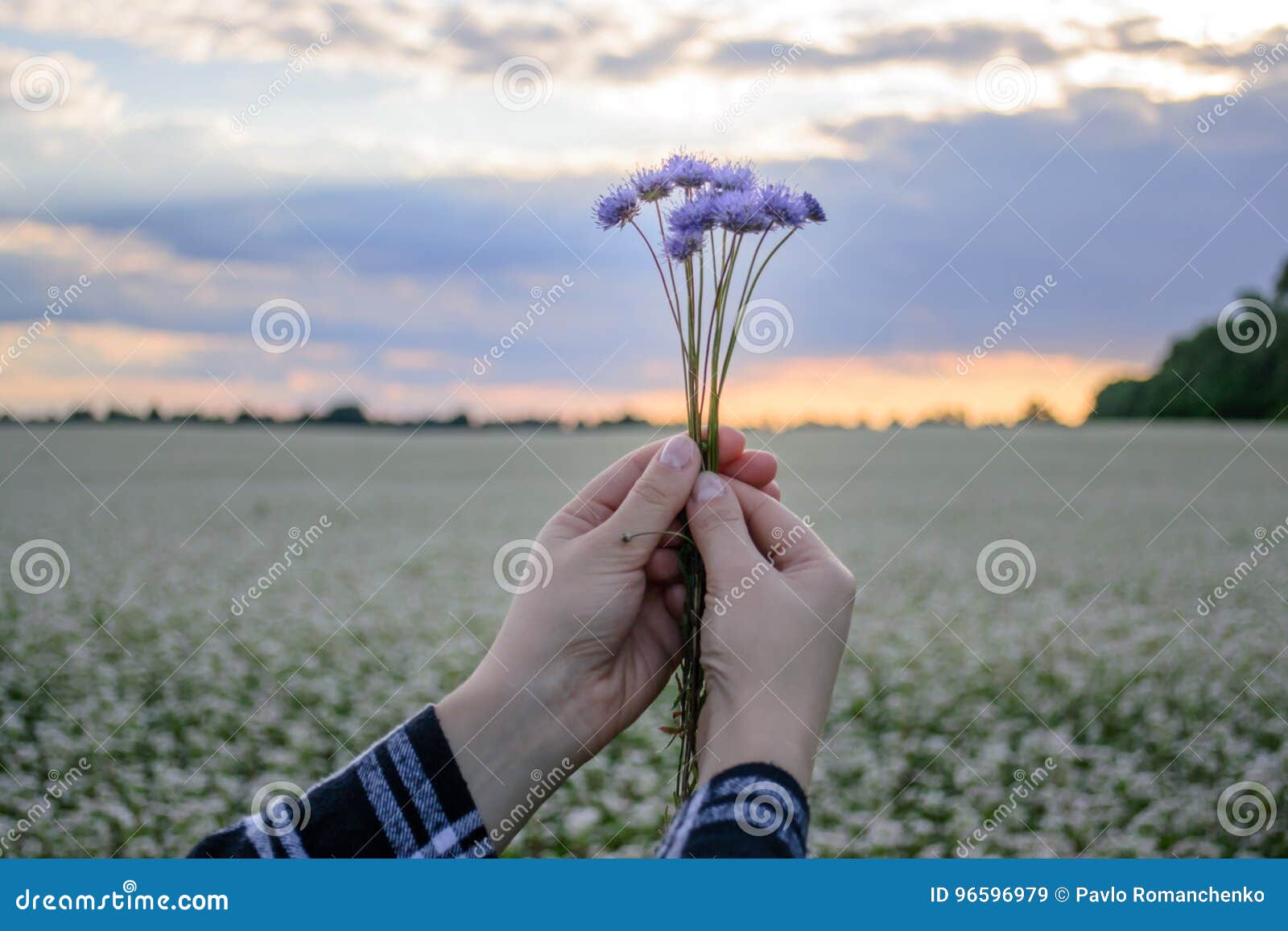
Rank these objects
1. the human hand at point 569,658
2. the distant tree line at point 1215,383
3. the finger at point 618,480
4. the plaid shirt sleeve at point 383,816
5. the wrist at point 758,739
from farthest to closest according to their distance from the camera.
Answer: the distant tree line at point 1215,383, the finger at point 618,480, the human hand at point 569,658, the plaid shirt sleeve at point 383,816, the wrist at point 758,739

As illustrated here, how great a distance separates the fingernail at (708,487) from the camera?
2074 millimetres

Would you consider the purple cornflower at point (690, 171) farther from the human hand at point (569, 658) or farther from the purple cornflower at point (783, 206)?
the human hand at point (569, 658)

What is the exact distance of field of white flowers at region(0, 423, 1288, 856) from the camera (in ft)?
18.4

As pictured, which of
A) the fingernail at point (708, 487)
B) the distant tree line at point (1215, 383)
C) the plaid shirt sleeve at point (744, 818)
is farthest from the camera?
the distant tree line at point (1215, 383)

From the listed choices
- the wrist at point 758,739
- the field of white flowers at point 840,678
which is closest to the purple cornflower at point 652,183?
the wrist at point 758,739

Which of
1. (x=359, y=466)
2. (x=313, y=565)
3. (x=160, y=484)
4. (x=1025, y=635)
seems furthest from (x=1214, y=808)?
(x=359, y=466)

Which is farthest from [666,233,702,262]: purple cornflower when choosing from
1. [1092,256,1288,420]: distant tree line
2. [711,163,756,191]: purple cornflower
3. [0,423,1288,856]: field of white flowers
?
[1092,256,1288,420]: distant tree line

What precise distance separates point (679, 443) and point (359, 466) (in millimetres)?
27857

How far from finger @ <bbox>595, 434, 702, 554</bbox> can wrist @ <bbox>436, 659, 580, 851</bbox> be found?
1.18 feet

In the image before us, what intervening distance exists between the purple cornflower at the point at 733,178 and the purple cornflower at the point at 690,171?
2 cm

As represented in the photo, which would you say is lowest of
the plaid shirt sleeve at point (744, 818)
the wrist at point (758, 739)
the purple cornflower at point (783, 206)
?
the plaid shirt sleeve at point (744, 818)

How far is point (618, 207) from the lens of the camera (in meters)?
2.04

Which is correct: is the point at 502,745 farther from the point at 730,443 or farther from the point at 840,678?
the point at 840,678

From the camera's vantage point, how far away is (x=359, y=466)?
28734 mm
